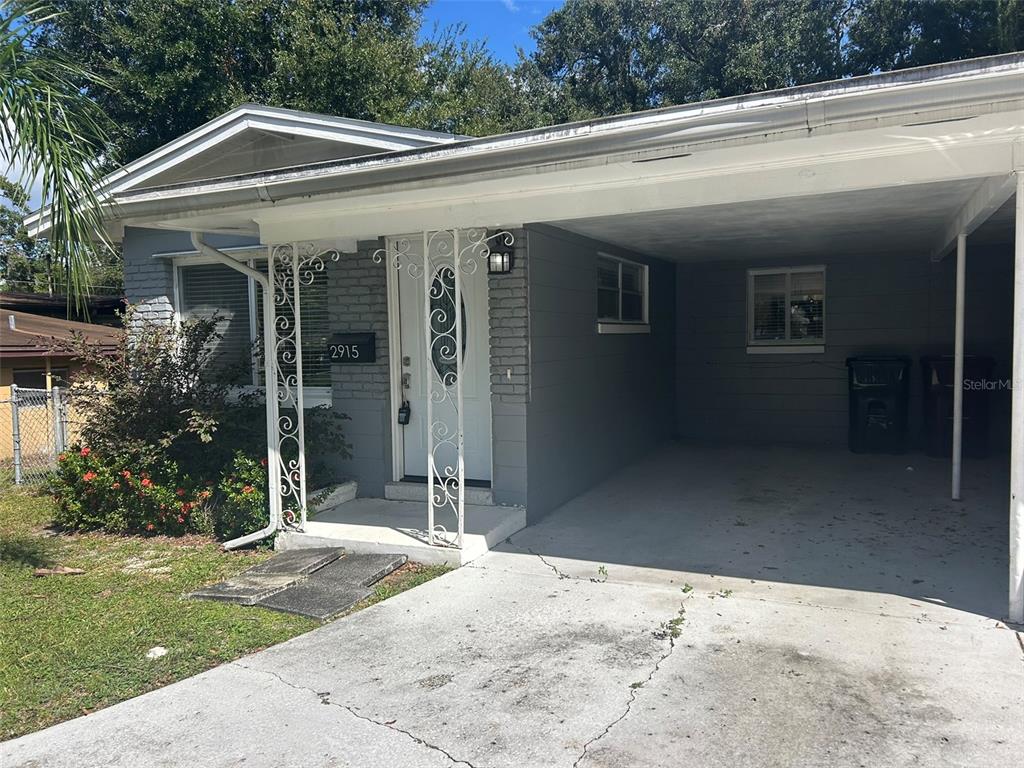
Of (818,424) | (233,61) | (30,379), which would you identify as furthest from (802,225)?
(233,61)

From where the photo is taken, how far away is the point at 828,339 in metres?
9.83

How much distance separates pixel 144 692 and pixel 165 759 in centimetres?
71

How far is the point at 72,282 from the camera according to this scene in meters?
5.02

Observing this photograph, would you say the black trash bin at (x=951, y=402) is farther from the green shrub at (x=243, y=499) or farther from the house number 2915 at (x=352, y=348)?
the green shrub at (x=243, y=499)

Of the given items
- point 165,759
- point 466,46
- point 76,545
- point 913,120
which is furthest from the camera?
point 466,46

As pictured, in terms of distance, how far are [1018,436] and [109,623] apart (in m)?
5.27

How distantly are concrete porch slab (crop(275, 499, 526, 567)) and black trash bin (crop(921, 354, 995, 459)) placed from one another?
18.1ft

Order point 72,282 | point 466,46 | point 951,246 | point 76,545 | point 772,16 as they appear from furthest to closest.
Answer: point 466,46 → point 772,16 → point 951,246 → point 76,545 → point 72,282

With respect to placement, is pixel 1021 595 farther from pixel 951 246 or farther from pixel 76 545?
pixel 76 545

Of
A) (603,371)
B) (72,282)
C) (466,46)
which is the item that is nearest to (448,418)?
(603,371)

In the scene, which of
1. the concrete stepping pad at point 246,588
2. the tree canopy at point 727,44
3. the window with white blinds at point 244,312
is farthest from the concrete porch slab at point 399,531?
the tree canopy at point 727,44

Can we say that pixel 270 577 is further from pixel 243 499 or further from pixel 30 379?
pixel 30 379

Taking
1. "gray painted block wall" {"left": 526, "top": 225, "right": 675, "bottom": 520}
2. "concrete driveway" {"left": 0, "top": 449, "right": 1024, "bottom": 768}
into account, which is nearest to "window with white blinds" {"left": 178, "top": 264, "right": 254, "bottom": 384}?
"gray painted block wall" {"left": 526, "top": 225, "right": 675, "bottom": 520}

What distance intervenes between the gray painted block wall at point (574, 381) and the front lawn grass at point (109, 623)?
2.45m
